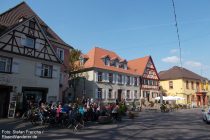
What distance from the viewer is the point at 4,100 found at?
69.2ft

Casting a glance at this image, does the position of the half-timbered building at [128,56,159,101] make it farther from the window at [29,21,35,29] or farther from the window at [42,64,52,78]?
the window at [29,21,35,29]

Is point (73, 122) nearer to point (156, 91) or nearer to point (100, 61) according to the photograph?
point (100, 61)

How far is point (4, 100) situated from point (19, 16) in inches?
428

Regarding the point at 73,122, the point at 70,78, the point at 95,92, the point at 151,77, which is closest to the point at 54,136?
the point at 73,122

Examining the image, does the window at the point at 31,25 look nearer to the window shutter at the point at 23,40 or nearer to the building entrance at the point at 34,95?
the window shutter at the point at 23,40

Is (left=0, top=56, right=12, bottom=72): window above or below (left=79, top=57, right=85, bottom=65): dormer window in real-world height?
below

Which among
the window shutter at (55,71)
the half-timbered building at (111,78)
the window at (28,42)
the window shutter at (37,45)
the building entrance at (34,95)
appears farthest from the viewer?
the half-timbered building at (111,78)

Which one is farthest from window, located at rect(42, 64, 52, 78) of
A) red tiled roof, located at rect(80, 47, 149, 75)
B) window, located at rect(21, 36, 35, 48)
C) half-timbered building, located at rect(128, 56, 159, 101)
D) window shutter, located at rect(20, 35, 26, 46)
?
half-timbered building, located at rect(128, 56, 159, 101)

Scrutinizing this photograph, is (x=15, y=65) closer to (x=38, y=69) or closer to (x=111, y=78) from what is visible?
(x=38, y=69)

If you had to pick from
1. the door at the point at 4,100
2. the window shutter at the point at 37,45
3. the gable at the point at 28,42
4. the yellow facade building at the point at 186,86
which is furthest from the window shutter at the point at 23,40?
the yellow facade building at the point at 186,86

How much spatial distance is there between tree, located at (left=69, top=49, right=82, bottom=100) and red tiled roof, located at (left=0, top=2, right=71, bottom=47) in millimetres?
5590

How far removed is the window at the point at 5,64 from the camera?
21.0 metres

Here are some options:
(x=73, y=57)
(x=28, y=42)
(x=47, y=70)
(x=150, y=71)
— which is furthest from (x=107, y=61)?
(x=28, y=42)

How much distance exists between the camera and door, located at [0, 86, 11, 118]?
2067cm
